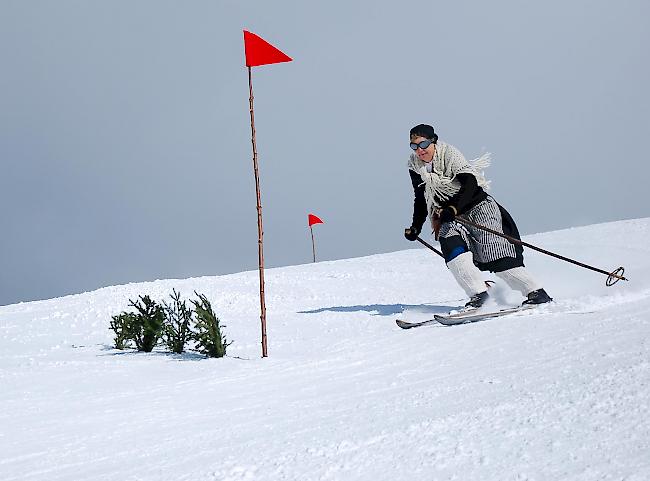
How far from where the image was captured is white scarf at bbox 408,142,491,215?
5.55 meters

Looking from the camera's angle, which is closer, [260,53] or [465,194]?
[260,53]

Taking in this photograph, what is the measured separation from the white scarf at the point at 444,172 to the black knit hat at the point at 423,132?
109 millimetres

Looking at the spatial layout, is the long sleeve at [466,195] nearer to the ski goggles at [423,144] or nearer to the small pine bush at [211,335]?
the ski goggles at [423,144]

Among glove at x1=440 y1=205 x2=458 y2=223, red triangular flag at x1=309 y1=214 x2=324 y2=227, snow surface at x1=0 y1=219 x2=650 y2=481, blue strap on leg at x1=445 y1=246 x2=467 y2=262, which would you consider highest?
red triangular flag at x1=309 y1=214 x2=324 y2=227

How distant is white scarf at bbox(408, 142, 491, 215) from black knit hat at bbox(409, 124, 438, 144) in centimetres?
11

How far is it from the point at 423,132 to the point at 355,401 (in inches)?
130

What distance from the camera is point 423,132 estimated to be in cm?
557

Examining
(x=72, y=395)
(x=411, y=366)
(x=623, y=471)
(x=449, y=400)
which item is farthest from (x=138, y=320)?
(x=623, y=471)

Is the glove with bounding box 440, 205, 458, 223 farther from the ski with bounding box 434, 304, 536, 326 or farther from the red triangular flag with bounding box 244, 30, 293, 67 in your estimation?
the red triangular flag with bounding box 244, 30, 293, 67

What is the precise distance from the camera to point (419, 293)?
838 cm

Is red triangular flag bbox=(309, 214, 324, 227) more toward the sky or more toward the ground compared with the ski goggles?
more toward the sky

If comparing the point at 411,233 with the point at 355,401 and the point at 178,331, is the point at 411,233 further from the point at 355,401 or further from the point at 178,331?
the point at 355,401

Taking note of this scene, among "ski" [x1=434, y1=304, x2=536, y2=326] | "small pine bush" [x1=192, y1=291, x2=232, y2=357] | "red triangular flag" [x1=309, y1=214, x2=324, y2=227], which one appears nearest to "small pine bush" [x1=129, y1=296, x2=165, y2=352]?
"small pine bush" [x1=192, y1=291, x2=232, y2=357]

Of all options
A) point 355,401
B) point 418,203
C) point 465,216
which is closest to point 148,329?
point 418,203
